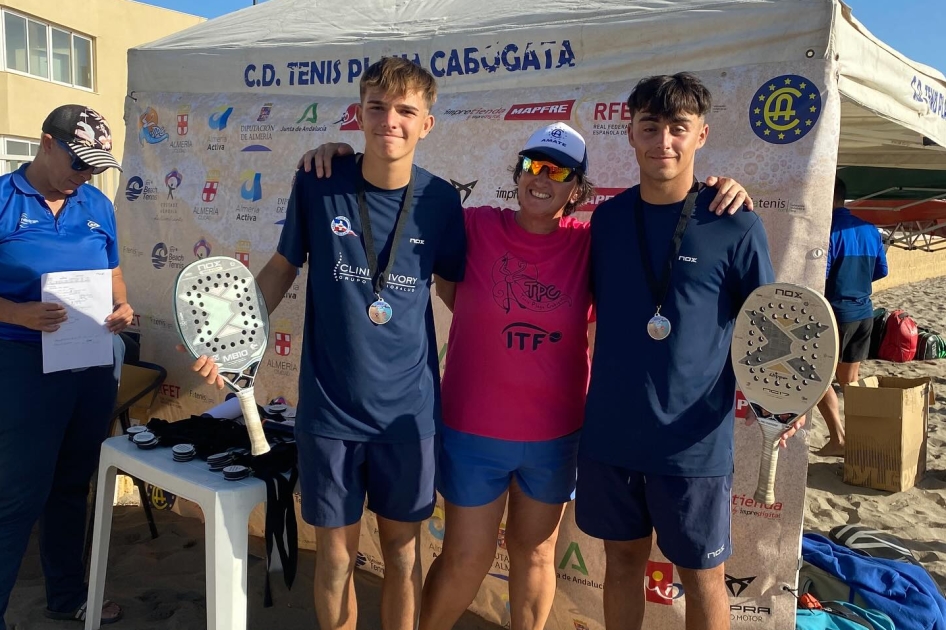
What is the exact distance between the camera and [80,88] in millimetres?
18719

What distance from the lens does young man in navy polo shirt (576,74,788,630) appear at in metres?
1.88

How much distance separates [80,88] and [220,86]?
18.2 m

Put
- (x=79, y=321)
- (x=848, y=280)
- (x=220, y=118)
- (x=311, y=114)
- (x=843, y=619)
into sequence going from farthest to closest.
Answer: (x=848, y=280) → (x=220, y=118) → (x=311, y=114) → (x=843, y=619) → (x=79, y=321)

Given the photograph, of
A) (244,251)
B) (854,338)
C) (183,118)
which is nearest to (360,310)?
(244,251)

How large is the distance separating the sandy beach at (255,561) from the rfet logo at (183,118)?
2236mm

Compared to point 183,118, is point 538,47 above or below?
above

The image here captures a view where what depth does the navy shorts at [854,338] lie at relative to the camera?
4988 millimetres

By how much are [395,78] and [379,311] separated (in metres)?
0.66

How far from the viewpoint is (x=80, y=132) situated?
2.48 meters

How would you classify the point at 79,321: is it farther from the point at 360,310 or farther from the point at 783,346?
the point at 783,346

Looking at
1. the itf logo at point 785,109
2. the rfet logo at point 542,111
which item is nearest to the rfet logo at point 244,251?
the rfet logo at point 542,111

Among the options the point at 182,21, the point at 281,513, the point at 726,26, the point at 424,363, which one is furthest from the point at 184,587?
the point at 182,21

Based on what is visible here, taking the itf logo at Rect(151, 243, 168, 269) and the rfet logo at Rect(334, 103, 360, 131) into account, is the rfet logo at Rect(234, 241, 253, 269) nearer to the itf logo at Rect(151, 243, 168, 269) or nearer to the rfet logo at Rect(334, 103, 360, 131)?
the itf logo at Rect(151, 243, 168, 269)

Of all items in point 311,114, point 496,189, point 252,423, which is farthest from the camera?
point 311,114
